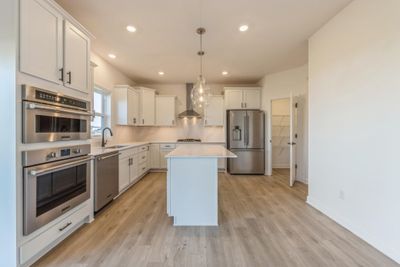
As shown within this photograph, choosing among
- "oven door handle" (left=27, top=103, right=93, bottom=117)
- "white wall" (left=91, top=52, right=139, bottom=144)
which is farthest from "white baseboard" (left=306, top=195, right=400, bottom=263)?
"white wall" (left=91, top=52, right=139, bottom=144)

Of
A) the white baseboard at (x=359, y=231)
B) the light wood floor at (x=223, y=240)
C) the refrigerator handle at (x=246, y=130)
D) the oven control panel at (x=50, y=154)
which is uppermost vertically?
the refrigerator handle at (x=246, y=130)

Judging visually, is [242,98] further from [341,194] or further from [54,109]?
[54,109]

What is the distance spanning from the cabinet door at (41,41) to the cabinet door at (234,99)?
4358 millimetres

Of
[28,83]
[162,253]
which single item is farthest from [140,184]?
[28,83]

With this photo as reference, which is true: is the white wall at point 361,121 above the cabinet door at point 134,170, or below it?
above

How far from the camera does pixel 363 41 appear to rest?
2.33 m

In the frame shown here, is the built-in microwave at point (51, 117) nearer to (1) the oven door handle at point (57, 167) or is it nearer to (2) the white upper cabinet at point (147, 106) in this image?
(1) the oven door handle at point (57, 167)

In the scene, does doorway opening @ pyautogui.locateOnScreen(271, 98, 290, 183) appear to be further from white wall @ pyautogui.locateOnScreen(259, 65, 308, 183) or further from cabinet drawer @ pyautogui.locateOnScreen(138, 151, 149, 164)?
cabinet drawer @ pyautogui.locateOnScreen(138, 151, 149, 164)

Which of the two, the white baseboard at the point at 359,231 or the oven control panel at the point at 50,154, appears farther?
the white baseboard at the point at 359,231

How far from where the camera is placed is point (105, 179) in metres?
3.14

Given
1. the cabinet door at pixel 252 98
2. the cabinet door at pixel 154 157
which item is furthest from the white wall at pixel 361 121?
the cabinet door at pixel 154 157

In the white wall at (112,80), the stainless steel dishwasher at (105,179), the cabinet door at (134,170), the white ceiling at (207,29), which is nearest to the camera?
the white ceiling at (207,29)

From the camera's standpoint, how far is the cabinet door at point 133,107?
16.5 ft

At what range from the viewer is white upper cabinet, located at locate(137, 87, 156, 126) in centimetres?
577
